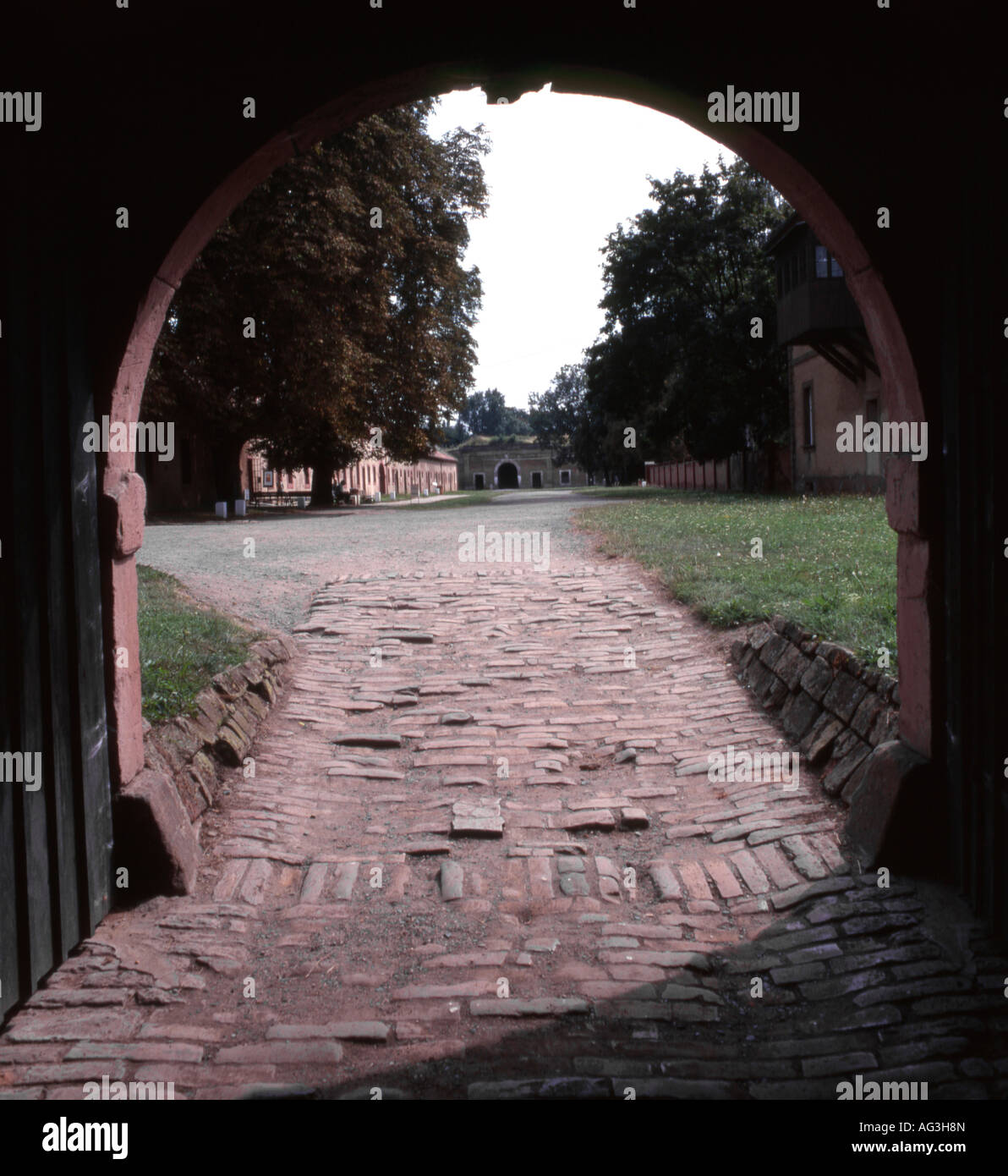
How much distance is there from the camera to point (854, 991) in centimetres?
330

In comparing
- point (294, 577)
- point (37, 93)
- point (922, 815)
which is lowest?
point (922, 815)

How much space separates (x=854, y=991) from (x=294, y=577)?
9013 millimetres

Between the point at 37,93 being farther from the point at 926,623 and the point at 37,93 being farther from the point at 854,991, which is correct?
the point at 854,991

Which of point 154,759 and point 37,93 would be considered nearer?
point 37,93

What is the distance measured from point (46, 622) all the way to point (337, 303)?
21874 mm

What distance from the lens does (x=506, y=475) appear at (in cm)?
10412

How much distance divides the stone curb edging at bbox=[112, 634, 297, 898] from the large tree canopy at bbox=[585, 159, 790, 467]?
2722 cm

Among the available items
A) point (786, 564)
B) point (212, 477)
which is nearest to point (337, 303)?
point (212, 477)

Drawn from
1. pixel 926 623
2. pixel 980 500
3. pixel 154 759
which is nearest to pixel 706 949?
pixel 926 623

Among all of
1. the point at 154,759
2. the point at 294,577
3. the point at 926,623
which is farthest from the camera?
the point at 294,577

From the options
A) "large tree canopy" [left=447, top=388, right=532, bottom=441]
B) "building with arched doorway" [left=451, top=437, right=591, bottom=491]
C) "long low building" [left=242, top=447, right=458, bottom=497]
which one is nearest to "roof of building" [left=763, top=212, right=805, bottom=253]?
"long low building" [left=242, top=447, right=458, bottom=497]

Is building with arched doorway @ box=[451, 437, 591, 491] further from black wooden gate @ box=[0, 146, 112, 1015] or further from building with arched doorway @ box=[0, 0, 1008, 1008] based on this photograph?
black wooden gate @ box=[0, 146, 112, 1015]

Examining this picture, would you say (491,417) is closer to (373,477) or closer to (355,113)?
(373,477)

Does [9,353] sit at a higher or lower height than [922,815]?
higher
